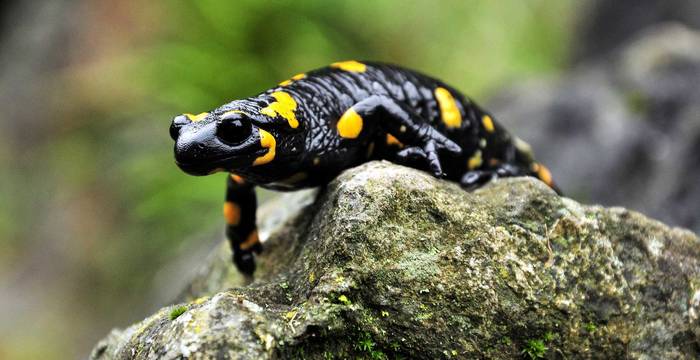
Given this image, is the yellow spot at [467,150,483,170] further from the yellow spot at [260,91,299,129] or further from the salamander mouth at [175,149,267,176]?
the salamander mouth at [175,149,267,176]

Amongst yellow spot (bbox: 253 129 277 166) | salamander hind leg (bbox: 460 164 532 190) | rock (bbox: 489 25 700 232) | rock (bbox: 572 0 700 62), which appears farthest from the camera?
rock (bbox: 572 0 700 62)

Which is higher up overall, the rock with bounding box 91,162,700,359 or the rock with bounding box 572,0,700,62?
the rock with bounding box 572,0,700,62

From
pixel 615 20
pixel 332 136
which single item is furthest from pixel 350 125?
pixel 615 20

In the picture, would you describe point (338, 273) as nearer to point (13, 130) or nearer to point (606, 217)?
point (606, 217)

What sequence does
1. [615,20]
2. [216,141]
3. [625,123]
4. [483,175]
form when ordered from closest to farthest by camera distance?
[216,141] < [483,175] < [625,123] < [615,20]

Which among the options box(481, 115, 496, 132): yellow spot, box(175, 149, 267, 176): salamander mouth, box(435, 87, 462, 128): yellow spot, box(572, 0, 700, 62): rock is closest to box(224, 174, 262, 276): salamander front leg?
box(175, 149, 267, 176): salamander mouth

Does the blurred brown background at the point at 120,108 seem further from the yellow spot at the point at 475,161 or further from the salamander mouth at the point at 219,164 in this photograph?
the salamander mouth at the point at 219,164

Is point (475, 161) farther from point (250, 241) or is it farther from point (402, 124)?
point (250, 241)
